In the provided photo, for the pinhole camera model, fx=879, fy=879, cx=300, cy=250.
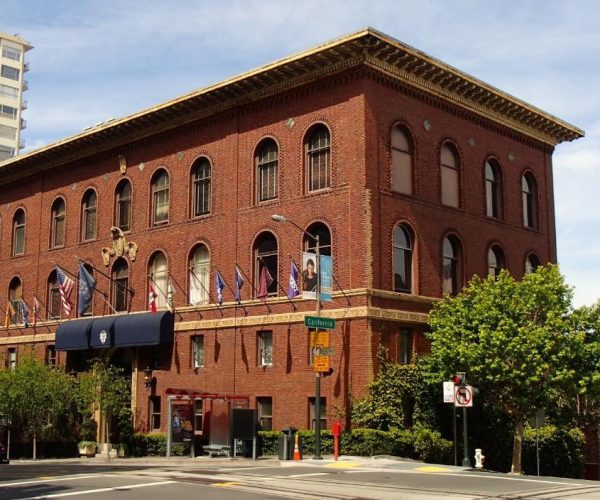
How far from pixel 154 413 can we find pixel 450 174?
18486 millimetres

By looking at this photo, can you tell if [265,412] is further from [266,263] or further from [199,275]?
[199,275]

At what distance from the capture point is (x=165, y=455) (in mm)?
40469

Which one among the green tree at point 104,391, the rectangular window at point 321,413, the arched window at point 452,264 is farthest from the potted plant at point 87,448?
the arched window at point 452,264

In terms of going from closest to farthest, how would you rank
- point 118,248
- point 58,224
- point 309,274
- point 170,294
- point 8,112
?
1. point 309,274
2. point 170,294
3. point 118,248
4. point 58,224
5. point 8,112

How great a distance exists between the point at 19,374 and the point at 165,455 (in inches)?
354

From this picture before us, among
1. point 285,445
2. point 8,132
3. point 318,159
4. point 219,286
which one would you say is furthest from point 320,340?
point 8,132

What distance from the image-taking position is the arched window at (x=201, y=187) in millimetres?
43375

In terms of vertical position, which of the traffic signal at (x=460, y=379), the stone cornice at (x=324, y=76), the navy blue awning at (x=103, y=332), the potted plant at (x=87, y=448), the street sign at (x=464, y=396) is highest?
the stone cornice at (x=324, y=76)

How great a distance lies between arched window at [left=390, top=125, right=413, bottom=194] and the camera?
1497 inches

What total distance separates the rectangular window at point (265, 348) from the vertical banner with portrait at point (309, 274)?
641cm

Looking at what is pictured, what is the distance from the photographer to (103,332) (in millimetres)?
45344

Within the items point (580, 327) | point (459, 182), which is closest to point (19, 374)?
point (459, 182)

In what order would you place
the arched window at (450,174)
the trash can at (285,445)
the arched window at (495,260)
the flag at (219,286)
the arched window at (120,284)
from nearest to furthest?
the trash can at (285,445) → the flag at (219,286) → the arched window at (450,174) → the arched window at (495,260) → the arched window at (120,284)

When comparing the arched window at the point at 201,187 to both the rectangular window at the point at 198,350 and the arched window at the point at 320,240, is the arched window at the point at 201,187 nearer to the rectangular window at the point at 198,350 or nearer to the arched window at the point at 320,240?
the rectangular window at the point at 198,350
